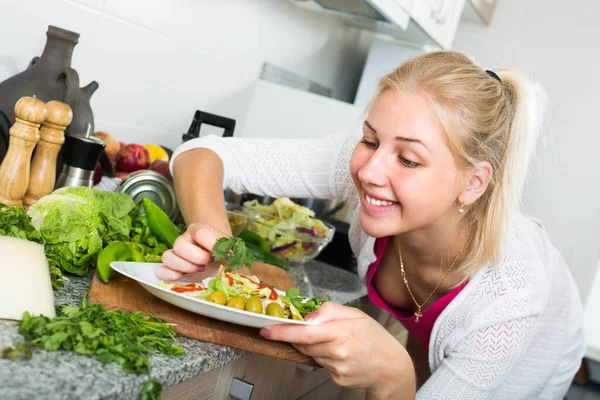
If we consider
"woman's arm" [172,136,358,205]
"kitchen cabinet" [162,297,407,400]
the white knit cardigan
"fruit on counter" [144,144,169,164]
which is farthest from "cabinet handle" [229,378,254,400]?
"fruit on counter" [144,144,169,164]

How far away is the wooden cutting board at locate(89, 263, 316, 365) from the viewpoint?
96cm

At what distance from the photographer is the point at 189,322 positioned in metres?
0.98

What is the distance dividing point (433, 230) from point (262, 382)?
49 cm

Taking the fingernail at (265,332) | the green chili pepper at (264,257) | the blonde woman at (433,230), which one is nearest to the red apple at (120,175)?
the blonde woman at (433,230)

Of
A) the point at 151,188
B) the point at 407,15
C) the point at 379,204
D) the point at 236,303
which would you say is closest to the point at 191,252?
the point at 236,303

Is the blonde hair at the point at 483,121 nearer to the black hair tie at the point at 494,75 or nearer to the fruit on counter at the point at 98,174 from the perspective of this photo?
the black hair tie at the point at 494,75

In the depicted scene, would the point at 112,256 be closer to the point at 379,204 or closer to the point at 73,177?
the point at 73,177

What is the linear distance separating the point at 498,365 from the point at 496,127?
1.43 feet

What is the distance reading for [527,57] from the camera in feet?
11.8

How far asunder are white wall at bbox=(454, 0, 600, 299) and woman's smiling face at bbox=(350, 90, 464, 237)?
7.85 ft

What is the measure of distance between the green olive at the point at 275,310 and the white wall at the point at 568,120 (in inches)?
107

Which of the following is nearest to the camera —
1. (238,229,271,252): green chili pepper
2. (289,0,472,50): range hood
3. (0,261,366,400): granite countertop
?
(0,261,366,400): granite countertop

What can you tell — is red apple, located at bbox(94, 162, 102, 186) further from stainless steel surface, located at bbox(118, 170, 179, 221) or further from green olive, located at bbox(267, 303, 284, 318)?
green olive, located at bbox(267, 303, 284, 318)

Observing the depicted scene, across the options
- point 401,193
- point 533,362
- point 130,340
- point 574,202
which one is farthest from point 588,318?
point 130,340
